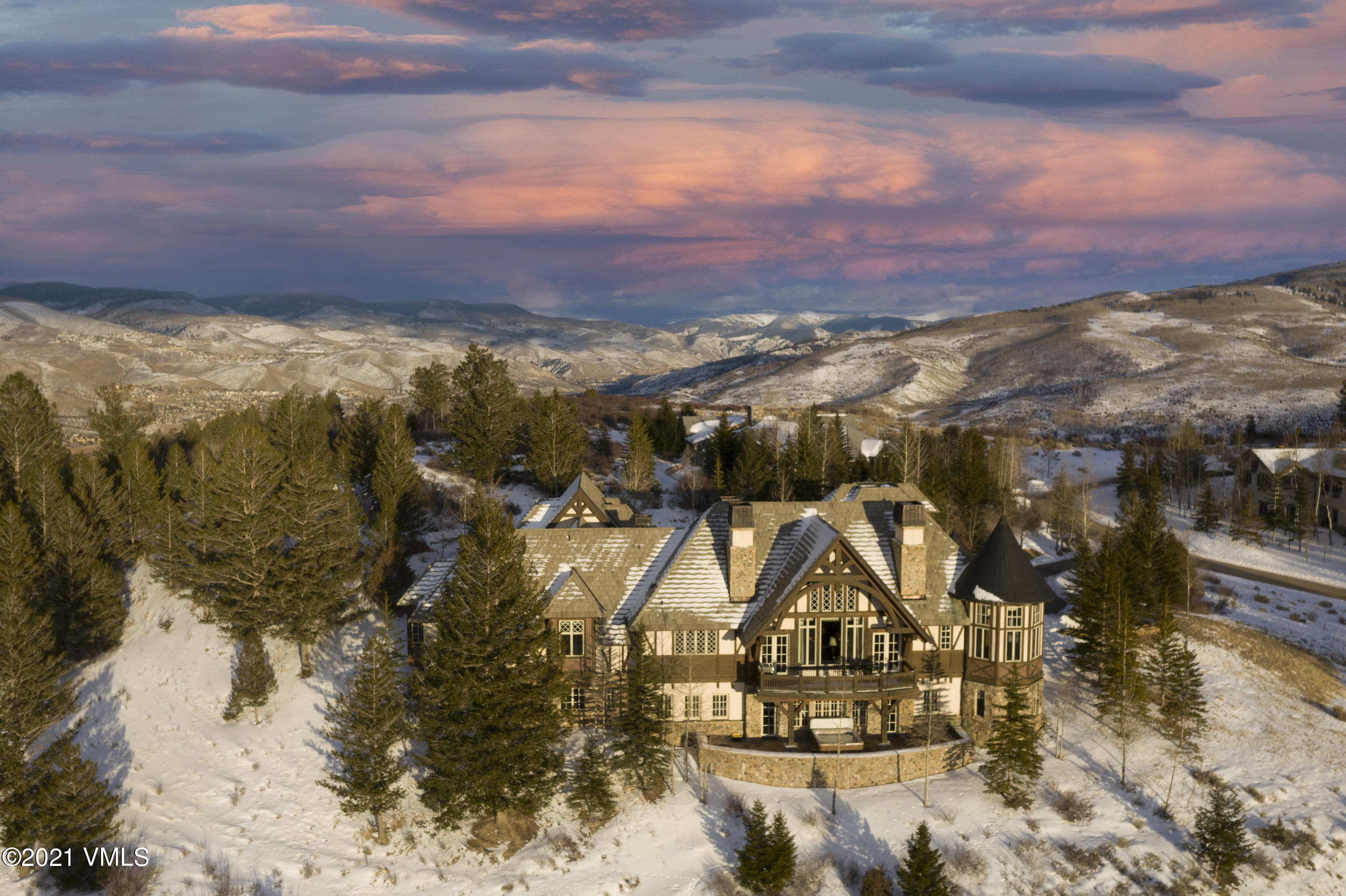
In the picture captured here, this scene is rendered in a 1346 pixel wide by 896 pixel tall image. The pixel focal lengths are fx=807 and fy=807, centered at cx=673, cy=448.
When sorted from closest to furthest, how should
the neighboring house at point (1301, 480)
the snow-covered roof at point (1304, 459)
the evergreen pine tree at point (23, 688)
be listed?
the evergreen pine tree at point (23, 688), the neighboring house at point (1301, 480), the snow-covered roof at point (1304, 459)

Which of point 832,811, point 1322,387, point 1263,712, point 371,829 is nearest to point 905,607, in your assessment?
point 832,811

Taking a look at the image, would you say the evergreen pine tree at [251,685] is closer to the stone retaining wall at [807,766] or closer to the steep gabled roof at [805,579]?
the stone retaining wall at [807,766]

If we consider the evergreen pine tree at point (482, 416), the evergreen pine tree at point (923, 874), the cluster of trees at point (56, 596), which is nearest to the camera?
the cluster of trees at point (56, 596)

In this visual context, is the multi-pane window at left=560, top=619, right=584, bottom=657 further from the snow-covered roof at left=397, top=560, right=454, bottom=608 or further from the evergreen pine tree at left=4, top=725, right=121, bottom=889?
the evergreen pine tree at left=4, top=725, right=121, bottom=889

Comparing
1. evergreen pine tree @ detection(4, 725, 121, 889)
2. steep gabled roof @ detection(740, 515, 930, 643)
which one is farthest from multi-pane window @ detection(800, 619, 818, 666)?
evergreen pine tree @ detection(4, 725, 121, 889)

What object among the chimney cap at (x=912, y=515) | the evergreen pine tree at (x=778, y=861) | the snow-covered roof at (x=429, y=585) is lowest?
the evergreen pine tree at (x=778, y=861)

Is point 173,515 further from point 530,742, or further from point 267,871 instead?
point 530,742

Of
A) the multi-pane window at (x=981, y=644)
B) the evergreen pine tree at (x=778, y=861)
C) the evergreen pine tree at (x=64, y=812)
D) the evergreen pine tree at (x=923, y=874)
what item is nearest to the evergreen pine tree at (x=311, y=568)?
the evergreen pine tree at (x=64, y=812)
